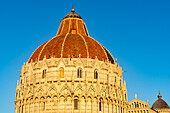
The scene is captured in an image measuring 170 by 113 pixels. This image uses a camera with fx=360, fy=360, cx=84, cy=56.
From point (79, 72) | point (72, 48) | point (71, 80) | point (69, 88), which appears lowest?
point (69, 88)

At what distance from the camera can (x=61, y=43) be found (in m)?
80.0

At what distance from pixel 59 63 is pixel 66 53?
3.06 metres

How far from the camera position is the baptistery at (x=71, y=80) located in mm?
73625

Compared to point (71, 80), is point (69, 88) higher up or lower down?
lower down

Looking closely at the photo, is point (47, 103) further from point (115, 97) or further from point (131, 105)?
point (131, 105)

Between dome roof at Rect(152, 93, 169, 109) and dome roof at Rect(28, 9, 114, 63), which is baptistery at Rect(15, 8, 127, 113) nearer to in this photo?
dome roof at Rect(28, 9, 114, 63)

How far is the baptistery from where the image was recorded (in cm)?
7362

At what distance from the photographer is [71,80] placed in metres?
74.6

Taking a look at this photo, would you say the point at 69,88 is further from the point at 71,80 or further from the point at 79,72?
the point at 79,72

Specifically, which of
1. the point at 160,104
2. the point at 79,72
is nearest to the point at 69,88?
the point at 79,72

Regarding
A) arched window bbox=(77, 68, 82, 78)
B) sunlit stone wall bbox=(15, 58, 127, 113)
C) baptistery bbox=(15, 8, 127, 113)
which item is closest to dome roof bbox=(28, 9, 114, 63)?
baptistery bbox=(15, 8, 127, 113)

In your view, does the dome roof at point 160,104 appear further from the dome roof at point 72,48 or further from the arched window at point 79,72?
the arched window at point 79,72

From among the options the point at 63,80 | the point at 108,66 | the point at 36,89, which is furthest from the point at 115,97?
the point at 36,89

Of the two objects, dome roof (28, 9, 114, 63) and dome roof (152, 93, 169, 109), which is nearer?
dome roof (28, 9, 114, 63)
